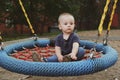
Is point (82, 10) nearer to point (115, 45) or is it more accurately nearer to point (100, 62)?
point (115, 45)

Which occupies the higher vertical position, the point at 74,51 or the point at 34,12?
the point at 74,51

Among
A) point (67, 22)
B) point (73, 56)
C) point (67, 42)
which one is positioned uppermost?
point (67, 22)

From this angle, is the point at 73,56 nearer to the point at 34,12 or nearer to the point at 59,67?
the point at 59,67

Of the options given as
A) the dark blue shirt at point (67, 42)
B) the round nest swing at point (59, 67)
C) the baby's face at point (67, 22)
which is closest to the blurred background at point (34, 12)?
the dark blue shirt at point (67, 42)

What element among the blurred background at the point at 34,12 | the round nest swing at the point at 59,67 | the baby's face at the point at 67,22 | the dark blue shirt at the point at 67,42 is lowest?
the blurred background at the point at 34,12

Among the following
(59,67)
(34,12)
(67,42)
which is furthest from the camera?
(34,12)

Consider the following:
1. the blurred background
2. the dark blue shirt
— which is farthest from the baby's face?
the blurred background

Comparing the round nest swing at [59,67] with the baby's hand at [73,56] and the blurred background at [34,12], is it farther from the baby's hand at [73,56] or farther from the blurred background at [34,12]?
the blurred background at [34,12]

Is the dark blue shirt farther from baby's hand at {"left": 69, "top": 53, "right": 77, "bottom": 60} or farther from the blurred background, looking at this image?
the blurred background

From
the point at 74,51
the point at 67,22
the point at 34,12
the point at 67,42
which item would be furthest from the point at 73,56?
the point at 34,12

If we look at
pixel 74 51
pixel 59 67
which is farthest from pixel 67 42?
pixel 59 67

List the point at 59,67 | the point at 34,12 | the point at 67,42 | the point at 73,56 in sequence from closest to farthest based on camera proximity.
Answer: the point at 59,67 < the point at 73,56 < the point at 67,42 < the point at 34,12

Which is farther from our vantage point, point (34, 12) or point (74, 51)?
point (34, 12)

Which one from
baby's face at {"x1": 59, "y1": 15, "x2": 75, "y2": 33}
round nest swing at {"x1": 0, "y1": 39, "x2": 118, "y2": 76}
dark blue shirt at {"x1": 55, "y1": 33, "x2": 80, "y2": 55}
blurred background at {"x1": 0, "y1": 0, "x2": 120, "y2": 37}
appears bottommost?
blurred background at {"x1": 0, "y1": 0, "x2": 120, "y2": 37}
